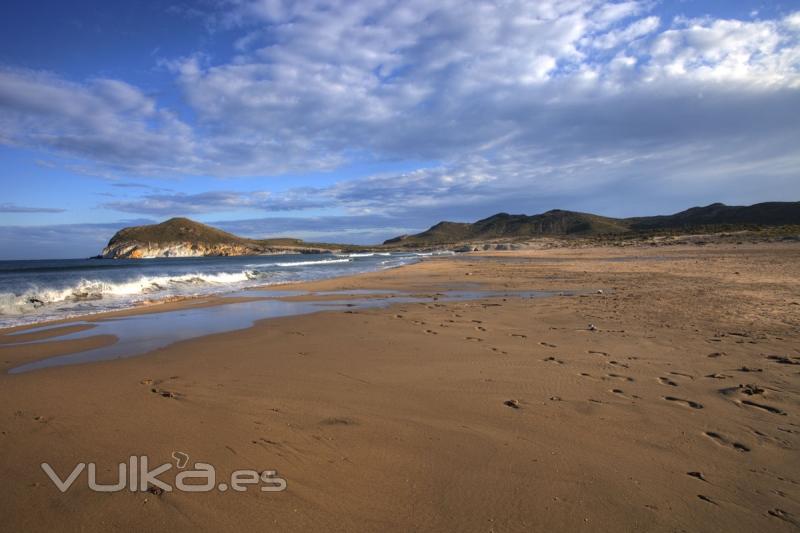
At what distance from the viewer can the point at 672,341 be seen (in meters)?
7.05

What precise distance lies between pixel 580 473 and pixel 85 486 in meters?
3.72

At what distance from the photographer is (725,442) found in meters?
3.65

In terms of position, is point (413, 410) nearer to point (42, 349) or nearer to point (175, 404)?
point (175, 404)

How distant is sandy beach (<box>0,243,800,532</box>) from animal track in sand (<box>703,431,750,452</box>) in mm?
19

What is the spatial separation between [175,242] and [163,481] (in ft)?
415

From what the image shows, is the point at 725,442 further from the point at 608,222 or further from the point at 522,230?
the point at 522,230

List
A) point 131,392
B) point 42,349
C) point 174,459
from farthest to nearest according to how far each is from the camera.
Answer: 1. point 42,349
2. point 131,392
3. point 174,459

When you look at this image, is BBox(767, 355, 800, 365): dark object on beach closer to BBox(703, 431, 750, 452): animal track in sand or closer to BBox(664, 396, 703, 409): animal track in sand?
BBox(664, 396, 703, 409): animal track in sand

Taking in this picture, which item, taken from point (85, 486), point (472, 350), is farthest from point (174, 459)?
point (472, 350)

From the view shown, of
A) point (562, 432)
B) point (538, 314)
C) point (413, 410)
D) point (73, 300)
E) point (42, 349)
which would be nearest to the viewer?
point (562, 432)

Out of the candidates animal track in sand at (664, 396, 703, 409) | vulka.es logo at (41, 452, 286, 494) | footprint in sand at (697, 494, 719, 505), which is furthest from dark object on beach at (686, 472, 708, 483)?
vulka.es logo at (41, 452, 286, 494)

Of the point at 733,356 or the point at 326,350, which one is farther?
the point at 326,350

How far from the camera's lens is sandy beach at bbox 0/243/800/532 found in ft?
9.03

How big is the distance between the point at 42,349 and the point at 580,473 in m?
9.71
